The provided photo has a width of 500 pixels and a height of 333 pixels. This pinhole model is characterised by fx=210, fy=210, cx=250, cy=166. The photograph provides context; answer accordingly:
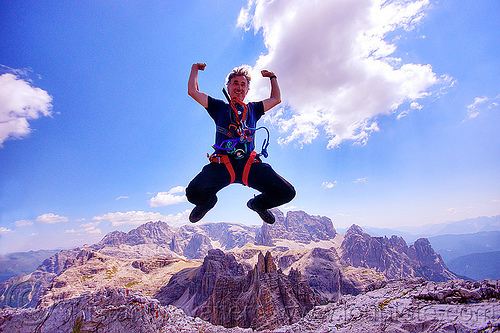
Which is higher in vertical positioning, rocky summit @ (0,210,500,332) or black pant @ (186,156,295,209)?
Result: black pant @ (186,156,295,209)

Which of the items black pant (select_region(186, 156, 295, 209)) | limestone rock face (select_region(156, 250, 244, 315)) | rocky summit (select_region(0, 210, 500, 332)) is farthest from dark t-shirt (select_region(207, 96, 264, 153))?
limestone rock face (select_region(156, 250, 244, 315))

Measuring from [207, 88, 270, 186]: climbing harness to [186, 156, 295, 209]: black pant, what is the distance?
0.40 ft

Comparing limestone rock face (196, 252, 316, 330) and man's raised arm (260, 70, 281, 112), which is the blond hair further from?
limestone rock face (196, 252, 316, 330)

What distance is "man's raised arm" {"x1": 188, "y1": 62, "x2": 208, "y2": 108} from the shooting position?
6051 millimetres

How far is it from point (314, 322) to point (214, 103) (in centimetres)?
1104

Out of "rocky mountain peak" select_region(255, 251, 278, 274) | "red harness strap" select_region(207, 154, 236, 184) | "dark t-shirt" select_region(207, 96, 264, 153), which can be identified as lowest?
"rocky mountain peak" select_region(255, 251, 278, 274)

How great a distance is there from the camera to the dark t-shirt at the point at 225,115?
6.08m

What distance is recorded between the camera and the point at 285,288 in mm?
62906

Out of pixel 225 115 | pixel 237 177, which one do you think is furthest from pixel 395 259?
pixel 225 115

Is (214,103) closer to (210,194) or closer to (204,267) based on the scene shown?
(210,194)

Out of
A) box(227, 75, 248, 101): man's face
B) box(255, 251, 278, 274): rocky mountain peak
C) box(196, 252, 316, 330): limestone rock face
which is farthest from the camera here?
box(255, 251, 278, 274): rocky mountain peak

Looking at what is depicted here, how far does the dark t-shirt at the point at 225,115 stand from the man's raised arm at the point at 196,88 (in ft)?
0.63

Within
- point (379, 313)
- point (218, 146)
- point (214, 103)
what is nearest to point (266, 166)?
point (218, 146)

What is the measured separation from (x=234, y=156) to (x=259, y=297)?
62472 millimetres
